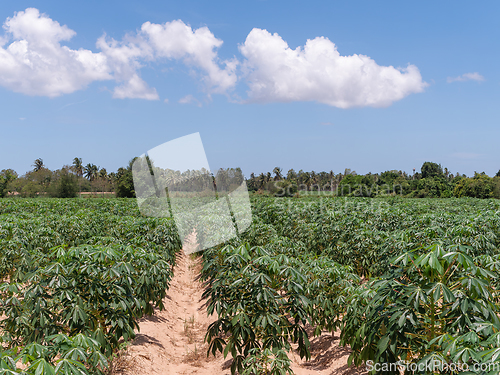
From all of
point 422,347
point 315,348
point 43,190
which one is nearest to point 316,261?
point 315,348

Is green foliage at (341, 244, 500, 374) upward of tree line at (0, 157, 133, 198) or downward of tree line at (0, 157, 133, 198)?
downward

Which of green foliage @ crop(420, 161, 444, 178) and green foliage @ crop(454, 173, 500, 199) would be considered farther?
green foliage @ crop(420, 161, 444, 178)

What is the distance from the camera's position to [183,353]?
21.6 feet

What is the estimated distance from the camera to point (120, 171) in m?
72.9

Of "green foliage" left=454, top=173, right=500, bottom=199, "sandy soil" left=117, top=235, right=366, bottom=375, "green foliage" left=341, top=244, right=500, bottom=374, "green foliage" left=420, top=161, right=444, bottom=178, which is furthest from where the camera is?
"green foliage" left=420, top=161, right=444, bottom=178

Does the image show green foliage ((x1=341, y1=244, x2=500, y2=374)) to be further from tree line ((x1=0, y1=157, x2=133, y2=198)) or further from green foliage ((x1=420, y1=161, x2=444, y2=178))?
green foliage ((x1=420, y1=161, x2=444, y2=178))

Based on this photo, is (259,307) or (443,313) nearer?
(443,313)

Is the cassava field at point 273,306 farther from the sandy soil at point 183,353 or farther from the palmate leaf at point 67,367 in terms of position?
the sandy soil at point 183,353

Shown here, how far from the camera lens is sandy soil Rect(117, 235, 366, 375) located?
5.45 meters

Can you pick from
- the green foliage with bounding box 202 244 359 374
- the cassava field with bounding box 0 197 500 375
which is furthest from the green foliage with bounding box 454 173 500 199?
the green foliage with bounding box 202 244 359 374

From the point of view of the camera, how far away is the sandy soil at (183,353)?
5.45m

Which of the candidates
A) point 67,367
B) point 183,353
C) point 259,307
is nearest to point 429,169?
point 183,353

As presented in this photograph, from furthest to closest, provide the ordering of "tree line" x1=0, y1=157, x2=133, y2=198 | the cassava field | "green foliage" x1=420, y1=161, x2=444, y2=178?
"green foliage" x1=420, y1=161, x2=444, y2=178
"tree line" x1=0, y1=157, x2=133, y2=198
the cassava field

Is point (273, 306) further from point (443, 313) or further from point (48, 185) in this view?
point (48, 185)
